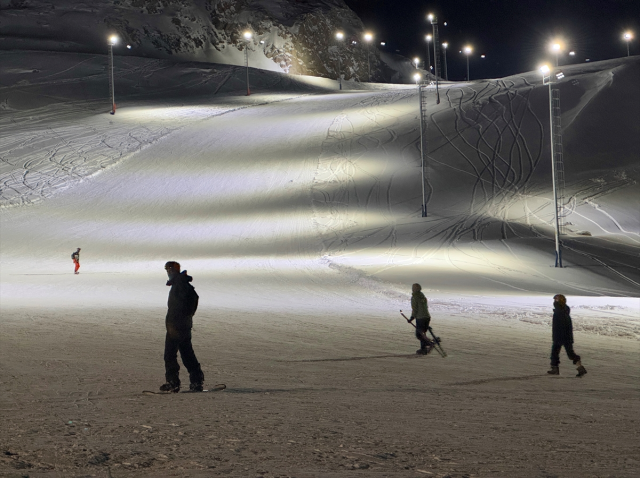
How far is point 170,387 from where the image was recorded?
768cm

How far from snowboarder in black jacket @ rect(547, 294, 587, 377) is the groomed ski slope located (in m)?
0.23

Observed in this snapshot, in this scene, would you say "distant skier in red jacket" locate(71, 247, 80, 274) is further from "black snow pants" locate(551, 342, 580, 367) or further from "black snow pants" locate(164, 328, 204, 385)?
"black snow pants" locate(551, 342, 580, 367)

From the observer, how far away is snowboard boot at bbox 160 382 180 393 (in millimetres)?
7637

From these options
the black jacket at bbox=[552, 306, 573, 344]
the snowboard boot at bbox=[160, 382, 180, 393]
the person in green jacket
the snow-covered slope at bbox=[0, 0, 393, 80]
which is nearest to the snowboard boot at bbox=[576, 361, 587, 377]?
the black jacket at bbox=[552, 306, 573, 344]

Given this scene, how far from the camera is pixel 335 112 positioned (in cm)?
4884

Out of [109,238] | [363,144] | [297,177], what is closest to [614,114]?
[363,144]

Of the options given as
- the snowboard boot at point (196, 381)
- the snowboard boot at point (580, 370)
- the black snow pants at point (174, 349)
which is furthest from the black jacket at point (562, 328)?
the black snow pants at point (174, 349)

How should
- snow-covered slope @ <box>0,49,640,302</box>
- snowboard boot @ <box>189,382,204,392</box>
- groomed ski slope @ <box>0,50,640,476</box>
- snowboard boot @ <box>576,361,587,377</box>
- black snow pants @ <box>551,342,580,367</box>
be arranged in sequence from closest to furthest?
groomed ski slope @ <box>0,50,640,476</box> → snowboard boot @ <box>189,382,204,392</box> → snowboard boot @ <box>576,361,587,377</box> → black snow pants @ <box>551,342,580,367</box> → snow-covered slope @ <box>0,49,640,302</box>

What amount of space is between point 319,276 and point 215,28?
240 ft

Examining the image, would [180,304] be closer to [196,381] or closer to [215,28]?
[196,381]

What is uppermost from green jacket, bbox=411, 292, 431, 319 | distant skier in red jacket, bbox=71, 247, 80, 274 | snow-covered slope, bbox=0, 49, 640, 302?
snow-covered slope, bbox=0, 49, 640, 302

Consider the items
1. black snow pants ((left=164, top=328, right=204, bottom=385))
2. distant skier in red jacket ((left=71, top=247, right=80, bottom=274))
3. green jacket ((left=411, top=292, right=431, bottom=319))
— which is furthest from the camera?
distant skier in red jacket ((left=71, top=247, right=80, bottom=274))

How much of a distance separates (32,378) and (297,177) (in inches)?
1174

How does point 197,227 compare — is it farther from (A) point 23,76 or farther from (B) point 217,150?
(A) point 23,76
